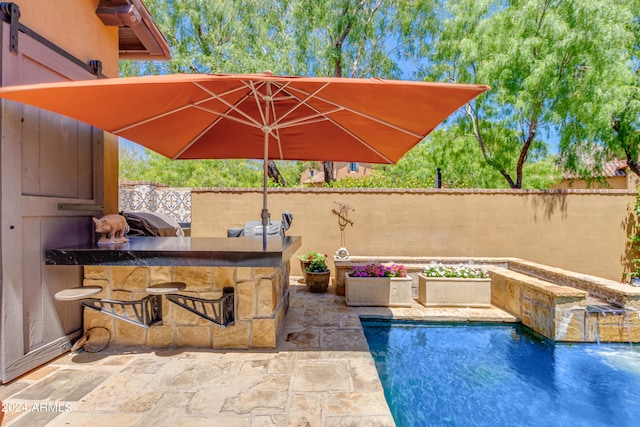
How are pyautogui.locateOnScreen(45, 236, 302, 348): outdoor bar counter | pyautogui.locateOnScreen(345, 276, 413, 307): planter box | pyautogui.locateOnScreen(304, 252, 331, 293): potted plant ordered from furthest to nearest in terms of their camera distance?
pyautogui.locateOnScreen(304, 252, 331, 293): potted plant → pyautogui.locateOnScreen(345, 276, 413, 307): planter box → pyautogui.locateOnScreen(45, 236, 302, 348): outdoor bar counter

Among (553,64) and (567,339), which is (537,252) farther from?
(553,64)

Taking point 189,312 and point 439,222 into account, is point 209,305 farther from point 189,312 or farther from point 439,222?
point 439,222

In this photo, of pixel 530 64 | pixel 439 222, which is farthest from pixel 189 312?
pixel 530 64

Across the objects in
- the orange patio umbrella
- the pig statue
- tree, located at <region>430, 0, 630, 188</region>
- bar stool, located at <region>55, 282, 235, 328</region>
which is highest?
tree, located at <region>430, 0, 630, 188</region>

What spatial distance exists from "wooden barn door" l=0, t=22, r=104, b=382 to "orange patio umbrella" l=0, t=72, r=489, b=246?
336mm

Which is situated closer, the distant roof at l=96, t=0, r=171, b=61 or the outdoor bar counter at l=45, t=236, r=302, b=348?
the outdoor bar counter at l=45, t=236, r=302, b=348

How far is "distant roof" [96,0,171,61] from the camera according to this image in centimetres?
326

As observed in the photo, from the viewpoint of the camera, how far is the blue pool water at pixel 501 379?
2.45 metres

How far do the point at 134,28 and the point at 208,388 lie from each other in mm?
3875

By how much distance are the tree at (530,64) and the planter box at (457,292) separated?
15.9ft

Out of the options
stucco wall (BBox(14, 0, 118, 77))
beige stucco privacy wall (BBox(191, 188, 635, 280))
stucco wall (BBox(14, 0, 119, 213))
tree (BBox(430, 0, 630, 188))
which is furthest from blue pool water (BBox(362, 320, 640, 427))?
tree (BBox(430, 0, 630, 188))

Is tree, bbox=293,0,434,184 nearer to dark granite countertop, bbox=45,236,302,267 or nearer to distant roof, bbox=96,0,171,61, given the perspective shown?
distant roof, bbox=96,0,171,61

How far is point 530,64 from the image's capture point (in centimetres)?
709

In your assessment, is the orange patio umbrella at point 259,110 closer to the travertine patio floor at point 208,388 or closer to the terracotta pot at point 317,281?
the travertine patio floor at point 208,388
